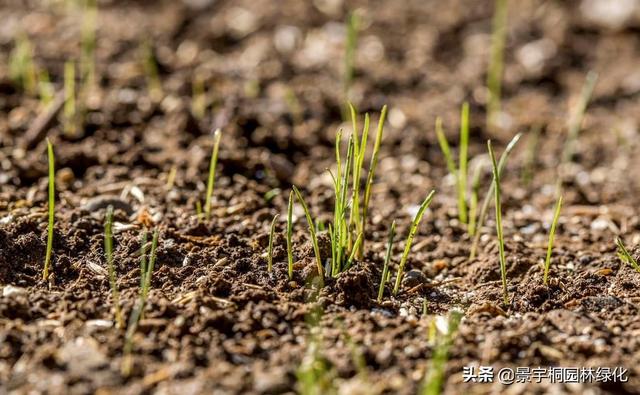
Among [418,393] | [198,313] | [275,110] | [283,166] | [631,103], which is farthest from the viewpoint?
[631,103]

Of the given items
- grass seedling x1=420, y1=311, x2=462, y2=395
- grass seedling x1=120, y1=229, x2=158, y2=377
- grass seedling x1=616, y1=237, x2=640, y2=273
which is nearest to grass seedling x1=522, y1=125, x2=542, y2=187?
grass seedling x1=616, y1=237, x2=640, y2=273

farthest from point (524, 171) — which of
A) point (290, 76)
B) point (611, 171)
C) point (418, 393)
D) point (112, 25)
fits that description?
point (112, 25)

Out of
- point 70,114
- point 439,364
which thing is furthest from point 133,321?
point 70,114

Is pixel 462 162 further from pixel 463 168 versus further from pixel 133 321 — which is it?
pixel 133 321

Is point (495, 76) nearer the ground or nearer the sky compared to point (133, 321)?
nearer the sky

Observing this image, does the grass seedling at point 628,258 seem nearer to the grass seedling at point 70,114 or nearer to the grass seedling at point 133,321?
the grass seedling at point 133,321

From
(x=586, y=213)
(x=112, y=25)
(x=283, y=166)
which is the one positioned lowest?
(x=586, y=213)

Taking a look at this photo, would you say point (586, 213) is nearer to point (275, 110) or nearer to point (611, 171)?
point (611, 171)
